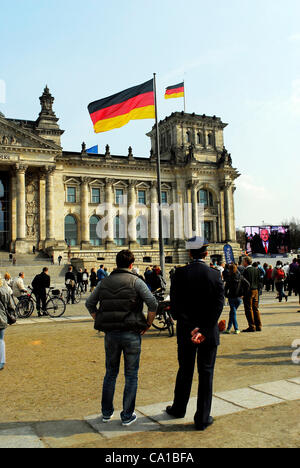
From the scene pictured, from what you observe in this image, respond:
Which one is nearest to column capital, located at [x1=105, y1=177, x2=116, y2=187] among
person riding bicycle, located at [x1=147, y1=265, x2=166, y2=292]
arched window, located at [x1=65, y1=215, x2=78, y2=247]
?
arched window, located at [x1=65, y1=215, x2=78, y2=247]

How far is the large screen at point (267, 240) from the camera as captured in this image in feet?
198

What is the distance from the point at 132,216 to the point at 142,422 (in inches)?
1996

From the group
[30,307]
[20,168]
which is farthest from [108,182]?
[30,307]

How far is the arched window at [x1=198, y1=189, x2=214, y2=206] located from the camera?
6084 centimetres

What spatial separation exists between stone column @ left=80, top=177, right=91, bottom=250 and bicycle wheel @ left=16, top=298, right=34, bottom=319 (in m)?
34.2

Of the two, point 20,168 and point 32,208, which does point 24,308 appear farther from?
point 32,208

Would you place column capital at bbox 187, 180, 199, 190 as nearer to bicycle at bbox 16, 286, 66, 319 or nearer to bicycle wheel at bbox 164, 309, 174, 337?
bicycle at bbox 16, 286, 66, 319

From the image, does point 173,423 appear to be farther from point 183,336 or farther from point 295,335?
point 295,335

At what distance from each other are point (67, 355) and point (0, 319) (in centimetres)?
180

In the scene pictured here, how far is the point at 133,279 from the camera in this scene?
5301 mm

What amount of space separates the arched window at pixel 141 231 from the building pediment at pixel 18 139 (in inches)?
613

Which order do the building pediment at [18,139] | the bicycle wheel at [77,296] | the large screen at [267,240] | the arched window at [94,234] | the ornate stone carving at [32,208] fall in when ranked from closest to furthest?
the bicycle wheel at [77,296] → the building pediment at [18,139] → the ornate stone carving at [32,208] → the arched window at [94,234] → the large screen at [267,240]

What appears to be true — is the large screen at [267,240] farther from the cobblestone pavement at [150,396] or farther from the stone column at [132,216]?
the cobblestone pavement at [150,396]

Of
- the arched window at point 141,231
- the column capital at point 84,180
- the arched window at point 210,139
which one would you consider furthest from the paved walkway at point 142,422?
the arched window at point 210,139
